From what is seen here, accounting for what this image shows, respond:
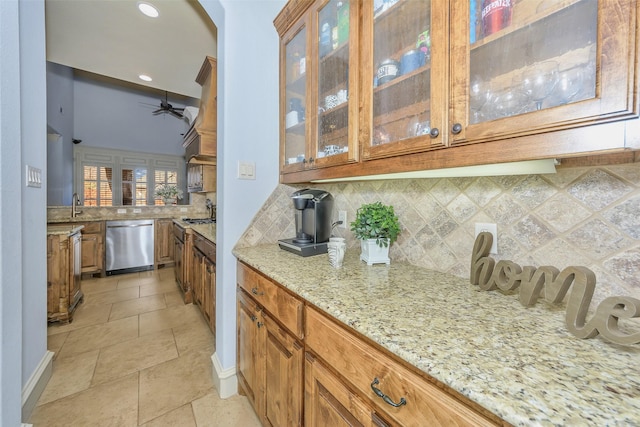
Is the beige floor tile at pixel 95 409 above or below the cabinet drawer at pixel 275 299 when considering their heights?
Result: below

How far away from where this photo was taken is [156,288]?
11.6 feet

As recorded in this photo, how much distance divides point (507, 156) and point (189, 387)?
7.06ft

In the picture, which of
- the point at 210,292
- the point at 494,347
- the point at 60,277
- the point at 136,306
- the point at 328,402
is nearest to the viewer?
the point at 494,347

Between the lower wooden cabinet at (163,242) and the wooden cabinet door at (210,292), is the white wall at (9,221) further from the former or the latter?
the lower wooden cabinet at (163,242)

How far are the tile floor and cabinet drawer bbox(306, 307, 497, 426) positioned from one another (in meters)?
1.06

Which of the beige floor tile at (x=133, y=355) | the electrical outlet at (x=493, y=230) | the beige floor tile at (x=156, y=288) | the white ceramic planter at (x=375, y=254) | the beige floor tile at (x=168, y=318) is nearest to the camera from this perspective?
the electrical outlet at (x=493, y=230)

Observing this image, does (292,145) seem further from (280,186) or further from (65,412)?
(65,412)

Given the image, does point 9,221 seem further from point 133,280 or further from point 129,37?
point 133,280

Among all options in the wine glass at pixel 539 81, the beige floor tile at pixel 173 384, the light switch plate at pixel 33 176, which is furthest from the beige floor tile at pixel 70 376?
the wine glass at pixel 539 81

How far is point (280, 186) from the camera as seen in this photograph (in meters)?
1.78

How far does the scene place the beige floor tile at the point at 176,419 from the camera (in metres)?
1.39

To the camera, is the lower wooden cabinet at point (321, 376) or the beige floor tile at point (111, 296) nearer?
the lower wooden cabinet at point (321, 376)

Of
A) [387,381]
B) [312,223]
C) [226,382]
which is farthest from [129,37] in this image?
[387,381]

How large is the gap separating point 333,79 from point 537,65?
2.80 ft
